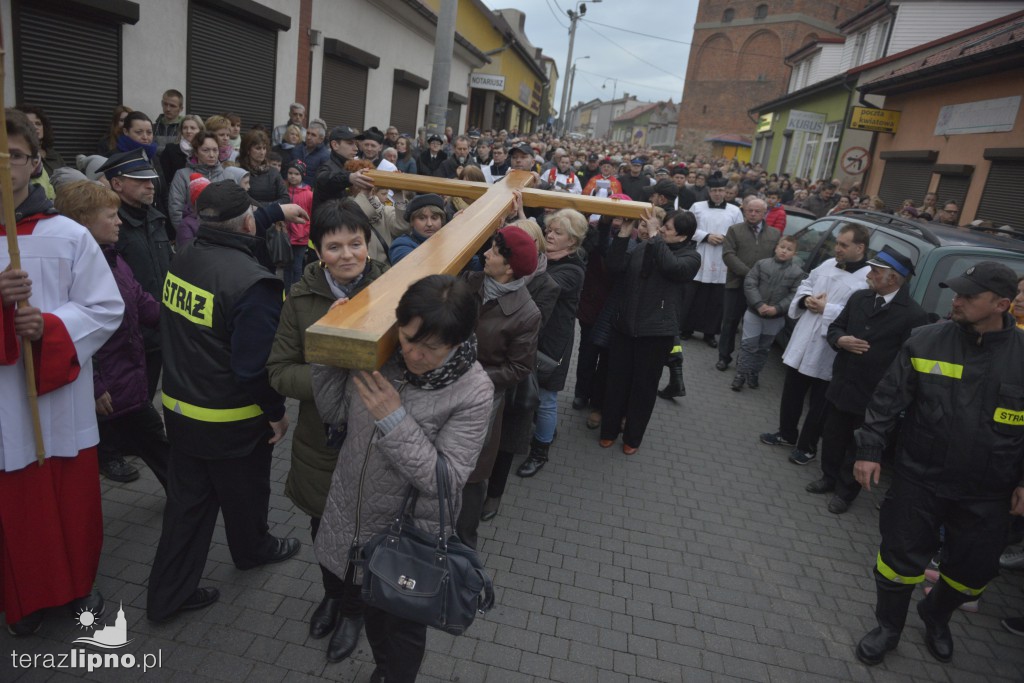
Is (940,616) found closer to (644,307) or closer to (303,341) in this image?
(644,307)

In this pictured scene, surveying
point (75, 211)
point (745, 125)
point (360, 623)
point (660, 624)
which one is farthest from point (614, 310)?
point (745, 125)

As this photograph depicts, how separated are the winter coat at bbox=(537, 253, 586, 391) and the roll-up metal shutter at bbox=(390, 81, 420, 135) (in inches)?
556

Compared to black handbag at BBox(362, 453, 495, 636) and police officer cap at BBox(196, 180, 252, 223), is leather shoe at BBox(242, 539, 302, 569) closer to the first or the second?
black handbag at BBox(362, 453, 495, 636)

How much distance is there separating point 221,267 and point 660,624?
2843 millimetres

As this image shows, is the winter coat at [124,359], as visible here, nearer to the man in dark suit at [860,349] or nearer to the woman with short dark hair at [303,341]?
the woman with short dark hair at [303,341]

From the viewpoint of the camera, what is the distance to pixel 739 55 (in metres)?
46.9

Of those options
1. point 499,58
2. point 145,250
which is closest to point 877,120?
point 499,58

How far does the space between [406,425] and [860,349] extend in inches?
156

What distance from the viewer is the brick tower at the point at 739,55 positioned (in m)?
43.3

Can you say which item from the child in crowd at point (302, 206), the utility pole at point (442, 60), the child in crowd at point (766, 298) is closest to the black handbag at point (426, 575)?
the child in crowd at point (302, 206)

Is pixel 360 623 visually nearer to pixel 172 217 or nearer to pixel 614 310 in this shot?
pixel 614 310

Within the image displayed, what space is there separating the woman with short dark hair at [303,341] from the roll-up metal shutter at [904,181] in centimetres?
1629

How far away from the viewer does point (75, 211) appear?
10.4 feet

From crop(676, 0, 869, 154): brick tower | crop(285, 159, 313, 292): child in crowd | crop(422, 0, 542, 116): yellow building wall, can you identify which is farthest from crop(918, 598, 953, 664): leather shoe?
crop(676, 0, 869, 154): brick tower
